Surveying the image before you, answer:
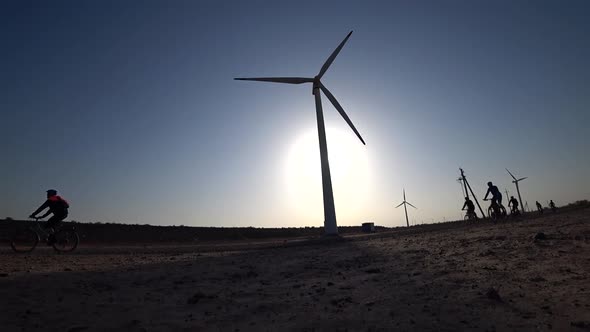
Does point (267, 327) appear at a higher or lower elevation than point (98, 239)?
lower

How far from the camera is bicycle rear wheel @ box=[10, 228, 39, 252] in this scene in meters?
15.9

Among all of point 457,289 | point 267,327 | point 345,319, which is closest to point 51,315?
point 267,327

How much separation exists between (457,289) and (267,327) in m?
3.95

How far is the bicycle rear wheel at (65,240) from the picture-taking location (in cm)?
1703

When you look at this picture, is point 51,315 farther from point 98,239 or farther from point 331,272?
point 98,239

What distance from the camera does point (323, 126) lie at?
Answer: 112 feet

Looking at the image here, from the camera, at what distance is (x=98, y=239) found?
108ft

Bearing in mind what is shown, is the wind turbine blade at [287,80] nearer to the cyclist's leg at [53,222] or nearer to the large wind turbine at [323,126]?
the large wind turbine at [323,126]

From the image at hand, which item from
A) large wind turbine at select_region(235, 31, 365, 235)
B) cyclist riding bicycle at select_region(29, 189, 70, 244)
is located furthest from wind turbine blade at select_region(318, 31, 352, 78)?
cyclist riding bicycle at select_region(29, 189, 70, 244)

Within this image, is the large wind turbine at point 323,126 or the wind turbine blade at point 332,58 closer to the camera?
the large wind turbine at point 323,126

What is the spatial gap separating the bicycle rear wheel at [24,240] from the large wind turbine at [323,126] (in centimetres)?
2122

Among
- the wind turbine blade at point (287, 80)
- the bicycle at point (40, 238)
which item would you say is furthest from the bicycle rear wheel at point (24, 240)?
the wind turbine blade at point (287, 80)

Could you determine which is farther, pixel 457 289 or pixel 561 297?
pixel 457 289

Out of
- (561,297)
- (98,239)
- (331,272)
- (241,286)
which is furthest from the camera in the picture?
(98,239)
